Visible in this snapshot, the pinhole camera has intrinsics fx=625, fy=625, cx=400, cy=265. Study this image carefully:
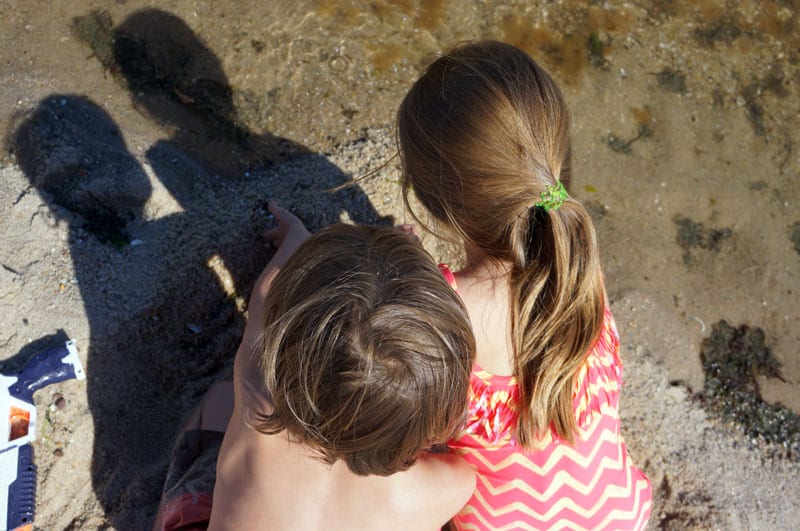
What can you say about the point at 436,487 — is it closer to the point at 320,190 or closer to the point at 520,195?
the point at 520,195

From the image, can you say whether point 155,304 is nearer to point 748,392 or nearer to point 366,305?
point 366,305

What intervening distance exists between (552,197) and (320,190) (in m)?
1.45

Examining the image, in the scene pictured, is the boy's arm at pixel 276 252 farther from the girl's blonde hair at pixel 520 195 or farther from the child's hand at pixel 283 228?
the girl's blonde hair at pixel 520 195

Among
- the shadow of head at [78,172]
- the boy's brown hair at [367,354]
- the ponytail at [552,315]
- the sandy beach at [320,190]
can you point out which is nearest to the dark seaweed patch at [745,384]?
the sandy beach at [320,190]

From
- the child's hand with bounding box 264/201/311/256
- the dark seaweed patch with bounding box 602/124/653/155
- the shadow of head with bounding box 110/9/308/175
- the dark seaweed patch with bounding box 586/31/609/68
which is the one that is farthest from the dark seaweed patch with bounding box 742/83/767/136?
the child's hand with bounding box 264/201/311/256

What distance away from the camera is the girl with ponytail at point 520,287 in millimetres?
1769

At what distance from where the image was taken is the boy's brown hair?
4.45ft

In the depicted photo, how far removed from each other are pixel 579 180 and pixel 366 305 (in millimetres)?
2461

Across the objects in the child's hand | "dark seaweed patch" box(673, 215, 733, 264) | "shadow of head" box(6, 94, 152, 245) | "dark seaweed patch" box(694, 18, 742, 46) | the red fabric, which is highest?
"shadow of head" box(6, 94, 152, 245)

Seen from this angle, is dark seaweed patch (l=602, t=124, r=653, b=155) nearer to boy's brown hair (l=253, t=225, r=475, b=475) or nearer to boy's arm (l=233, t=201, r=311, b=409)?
boy's arm (l=233, t=201, r=311, b=409)

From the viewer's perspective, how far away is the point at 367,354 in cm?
134

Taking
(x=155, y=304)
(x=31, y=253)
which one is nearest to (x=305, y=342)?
(x=155, y=304)

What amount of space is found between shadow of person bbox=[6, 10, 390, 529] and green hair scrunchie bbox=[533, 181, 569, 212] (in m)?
1.37

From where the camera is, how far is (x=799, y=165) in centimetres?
378
